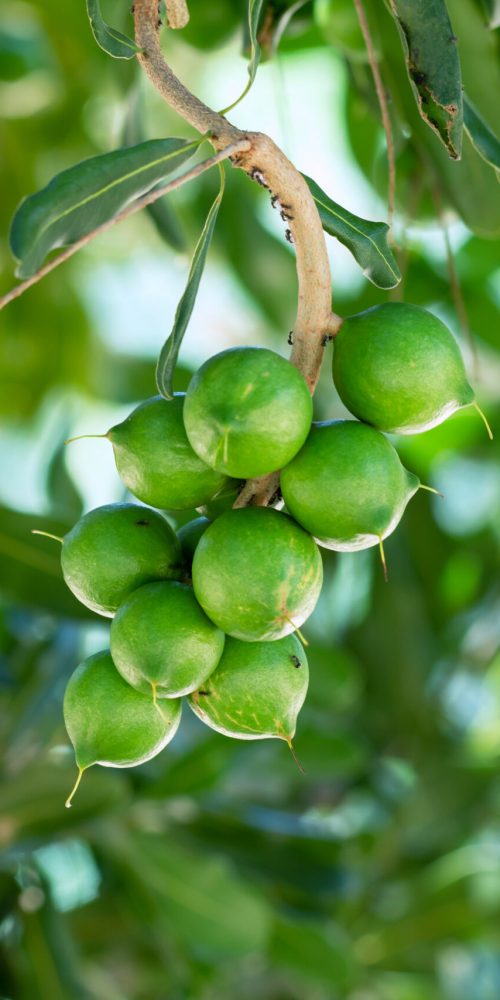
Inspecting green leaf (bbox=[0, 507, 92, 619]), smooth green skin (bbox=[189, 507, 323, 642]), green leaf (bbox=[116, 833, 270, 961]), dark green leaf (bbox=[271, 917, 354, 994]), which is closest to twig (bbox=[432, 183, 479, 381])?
smooth green skin (bbox=[189, 507, 323, 642])

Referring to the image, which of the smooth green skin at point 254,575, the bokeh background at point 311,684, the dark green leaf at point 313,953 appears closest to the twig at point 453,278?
the bokeh background at point 311,684

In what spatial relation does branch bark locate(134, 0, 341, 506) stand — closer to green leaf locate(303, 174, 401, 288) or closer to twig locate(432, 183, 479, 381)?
green leaf locate(303, 174, 401, 288)

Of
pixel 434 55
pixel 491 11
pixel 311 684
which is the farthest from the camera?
pixel 311 684

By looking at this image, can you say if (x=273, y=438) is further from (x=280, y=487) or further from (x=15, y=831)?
(x=15, y=831)

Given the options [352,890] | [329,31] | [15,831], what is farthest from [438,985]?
[329,31]

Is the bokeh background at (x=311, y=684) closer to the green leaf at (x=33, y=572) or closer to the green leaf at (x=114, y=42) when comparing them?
the green leaf at (x=33, y=572)

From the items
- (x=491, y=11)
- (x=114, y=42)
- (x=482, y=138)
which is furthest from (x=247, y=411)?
(x=491, y=11)

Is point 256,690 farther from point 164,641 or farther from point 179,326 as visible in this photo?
point 179,326

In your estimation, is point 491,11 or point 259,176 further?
point 491,11
